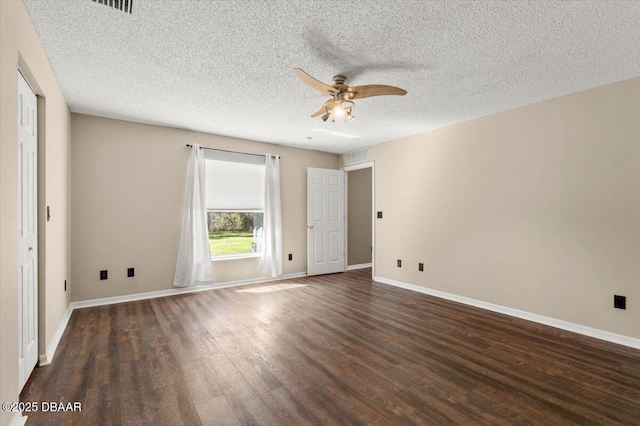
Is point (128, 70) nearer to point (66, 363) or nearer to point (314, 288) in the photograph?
point (66, 363)

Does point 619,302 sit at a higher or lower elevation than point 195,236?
lower

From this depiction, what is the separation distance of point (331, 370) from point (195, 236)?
320 centimetres

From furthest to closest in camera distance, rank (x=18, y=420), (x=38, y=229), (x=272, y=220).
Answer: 1. (x=272, y=220)
2. (x=38, y=229)
3. (x=18, y=420)

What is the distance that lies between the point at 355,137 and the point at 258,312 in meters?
3.17

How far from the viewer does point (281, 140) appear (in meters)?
5.30

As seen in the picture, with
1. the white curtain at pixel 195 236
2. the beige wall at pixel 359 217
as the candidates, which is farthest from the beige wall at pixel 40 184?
the beige wall at pixel 359 217

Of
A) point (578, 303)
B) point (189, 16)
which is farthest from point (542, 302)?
point (189, 16)

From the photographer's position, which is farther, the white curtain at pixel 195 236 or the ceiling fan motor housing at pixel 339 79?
the white curtain at pixel 195 236

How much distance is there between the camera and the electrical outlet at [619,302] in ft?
9.28

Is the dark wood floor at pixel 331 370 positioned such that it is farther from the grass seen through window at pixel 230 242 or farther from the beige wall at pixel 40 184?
the grass seen through window at pixel 230 242

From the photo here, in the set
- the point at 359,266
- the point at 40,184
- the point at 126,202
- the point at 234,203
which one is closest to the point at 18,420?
the point at 40,184

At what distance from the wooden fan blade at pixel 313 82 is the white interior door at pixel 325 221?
325 cm

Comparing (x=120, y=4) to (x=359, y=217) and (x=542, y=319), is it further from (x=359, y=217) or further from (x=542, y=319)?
(x=359, y=217)

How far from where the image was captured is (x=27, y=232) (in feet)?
7.32
